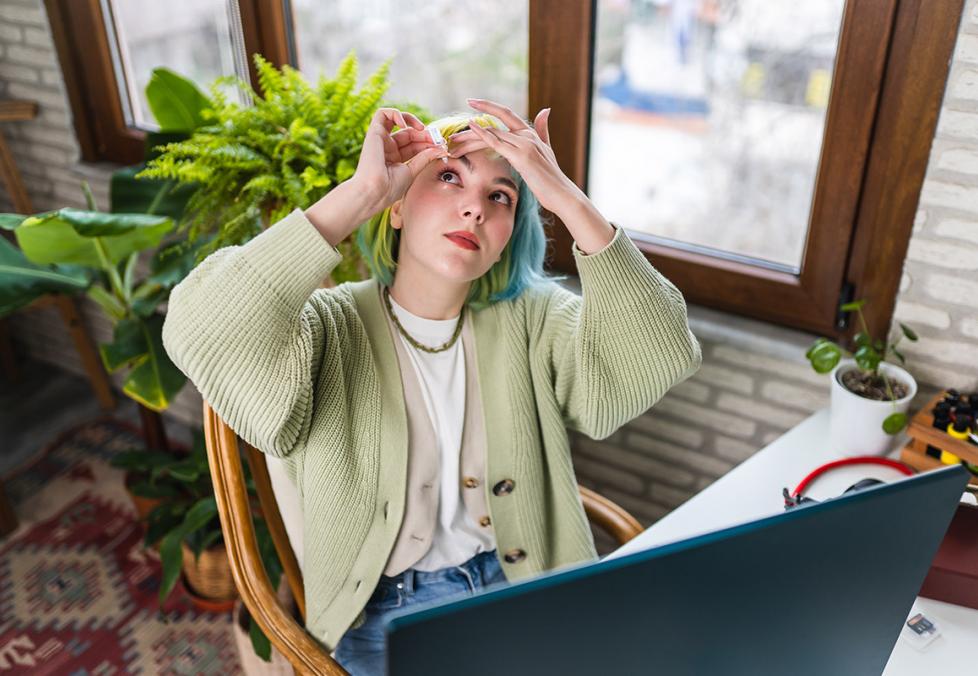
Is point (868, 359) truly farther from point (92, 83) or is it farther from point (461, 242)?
point (92, 83)

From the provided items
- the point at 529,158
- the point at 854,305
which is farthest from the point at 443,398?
Answer: the point at 854,305

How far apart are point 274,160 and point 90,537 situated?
4.55ft

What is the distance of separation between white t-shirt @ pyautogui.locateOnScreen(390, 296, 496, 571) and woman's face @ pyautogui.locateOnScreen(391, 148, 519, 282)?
0.12 metres

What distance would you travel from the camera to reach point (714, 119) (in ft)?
6.25

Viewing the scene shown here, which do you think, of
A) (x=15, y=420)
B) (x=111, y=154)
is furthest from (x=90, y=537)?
(x=111, y=154)

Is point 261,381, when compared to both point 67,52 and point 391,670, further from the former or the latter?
point 67,52

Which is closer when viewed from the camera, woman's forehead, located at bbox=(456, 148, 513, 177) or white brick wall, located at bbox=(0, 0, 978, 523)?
woman's forehead, located at bbox=(456, 148, 513, 177)

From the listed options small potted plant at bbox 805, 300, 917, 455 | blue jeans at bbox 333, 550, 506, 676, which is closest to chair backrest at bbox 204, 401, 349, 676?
blue jeans at bbox 333, 550, 506, 676

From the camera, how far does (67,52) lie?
8.36ft

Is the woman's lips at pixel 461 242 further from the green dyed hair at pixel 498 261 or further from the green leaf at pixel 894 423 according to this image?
the green leaf at pixel 894 423

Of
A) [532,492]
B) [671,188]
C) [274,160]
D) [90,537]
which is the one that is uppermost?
[274,160]

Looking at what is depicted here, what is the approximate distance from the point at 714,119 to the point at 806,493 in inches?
34.4

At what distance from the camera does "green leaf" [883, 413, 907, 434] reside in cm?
144

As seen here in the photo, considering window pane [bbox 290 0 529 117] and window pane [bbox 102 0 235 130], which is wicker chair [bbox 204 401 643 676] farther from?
window pane [bbox 102 0 235 130]
